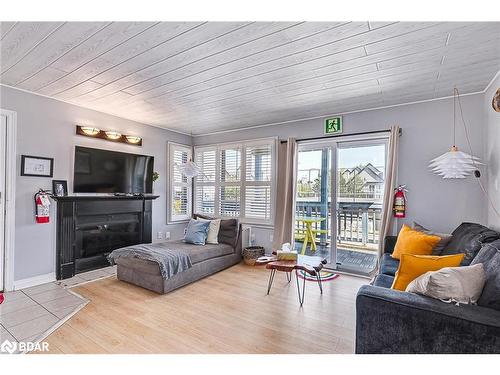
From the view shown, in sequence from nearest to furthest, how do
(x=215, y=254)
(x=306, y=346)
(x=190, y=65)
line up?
(x=306, y=346) → (x=190, y=65) → (x=215, y=254)

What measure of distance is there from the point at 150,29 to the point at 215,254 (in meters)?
2.98

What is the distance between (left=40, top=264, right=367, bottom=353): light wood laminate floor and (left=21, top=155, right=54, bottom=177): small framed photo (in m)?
1.57

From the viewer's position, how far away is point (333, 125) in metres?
3.95

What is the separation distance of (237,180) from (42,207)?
303cm

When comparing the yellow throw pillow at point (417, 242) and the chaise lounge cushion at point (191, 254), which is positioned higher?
the yellow throw pillow at point (417, 242)

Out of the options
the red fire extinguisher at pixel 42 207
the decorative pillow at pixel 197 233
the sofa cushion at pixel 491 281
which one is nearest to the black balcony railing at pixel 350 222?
the decorative pillow at pixel 197 233

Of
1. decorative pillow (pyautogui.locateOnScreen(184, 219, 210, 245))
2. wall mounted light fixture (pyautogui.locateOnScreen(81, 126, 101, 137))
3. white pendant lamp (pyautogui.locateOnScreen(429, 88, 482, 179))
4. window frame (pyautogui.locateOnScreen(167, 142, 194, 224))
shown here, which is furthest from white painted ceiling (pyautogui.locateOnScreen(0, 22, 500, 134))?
decorative pillow (pyautogui.locateOnScreen(184, 219, 210, 245))

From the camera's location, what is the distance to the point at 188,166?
14.6ft

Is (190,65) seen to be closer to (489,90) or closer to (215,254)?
(215,254)

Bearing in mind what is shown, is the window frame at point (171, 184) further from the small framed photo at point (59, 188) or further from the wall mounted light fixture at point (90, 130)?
the small framed photo at point (59, 188)

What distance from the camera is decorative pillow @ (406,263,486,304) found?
1.47 m

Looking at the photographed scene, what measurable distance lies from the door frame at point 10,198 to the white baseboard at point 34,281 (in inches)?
2.3

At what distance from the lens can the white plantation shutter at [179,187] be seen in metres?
5.09

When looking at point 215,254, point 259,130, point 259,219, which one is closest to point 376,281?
point 215,254
